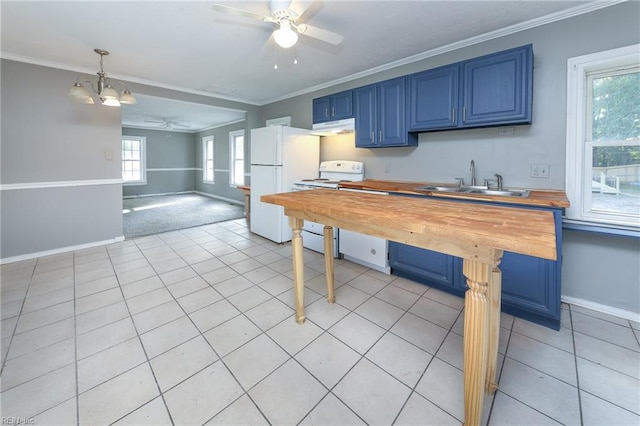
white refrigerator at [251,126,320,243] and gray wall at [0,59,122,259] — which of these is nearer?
gray wall at [0,59,122,259]

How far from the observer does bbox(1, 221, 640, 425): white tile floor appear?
129 cm

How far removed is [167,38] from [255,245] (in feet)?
8.35

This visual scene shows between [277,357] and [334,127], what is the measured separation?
9.58 ft

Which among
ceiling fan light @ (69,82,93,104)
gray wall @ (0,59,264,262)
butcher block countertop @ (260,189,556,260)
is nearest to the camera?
butcher block countertop @ (260,189,556,260)

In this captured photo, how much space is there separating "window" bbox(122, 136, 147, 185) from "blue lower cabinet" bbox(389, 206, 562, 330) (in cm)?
910

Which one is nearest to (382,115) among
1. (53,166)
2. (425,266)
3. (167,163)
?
(425,266)

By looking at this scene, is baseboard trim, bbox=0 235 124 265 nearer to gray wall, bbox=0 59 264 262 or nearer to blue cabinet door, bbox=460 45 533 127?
gray wall, bbox=0 59 264 262

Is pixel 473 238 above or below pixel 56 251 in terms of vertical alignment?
Result: above

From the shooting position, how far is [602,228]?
199 centimetres

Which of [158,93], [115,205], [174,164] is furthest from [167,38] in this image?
[174,164]

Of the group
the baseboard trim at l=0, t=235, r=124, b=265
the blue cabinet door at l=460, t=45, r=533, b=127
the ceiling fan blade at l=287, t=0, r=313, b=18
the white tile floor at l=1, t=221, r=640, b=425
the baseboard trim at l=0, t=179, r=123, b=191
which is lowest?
the white tile floor at l=1, t=221, r=640, b=425

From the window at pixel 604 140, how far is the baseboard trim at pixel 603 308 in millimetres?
648

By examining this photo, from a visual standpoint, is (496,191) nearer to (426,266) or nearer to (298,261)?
(426,266)

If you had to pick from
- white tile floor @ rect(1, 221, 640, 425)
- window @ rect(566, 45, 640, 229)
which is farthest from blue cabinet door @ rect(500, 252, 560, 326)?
window @ rect(566, 45, 640, 229)
